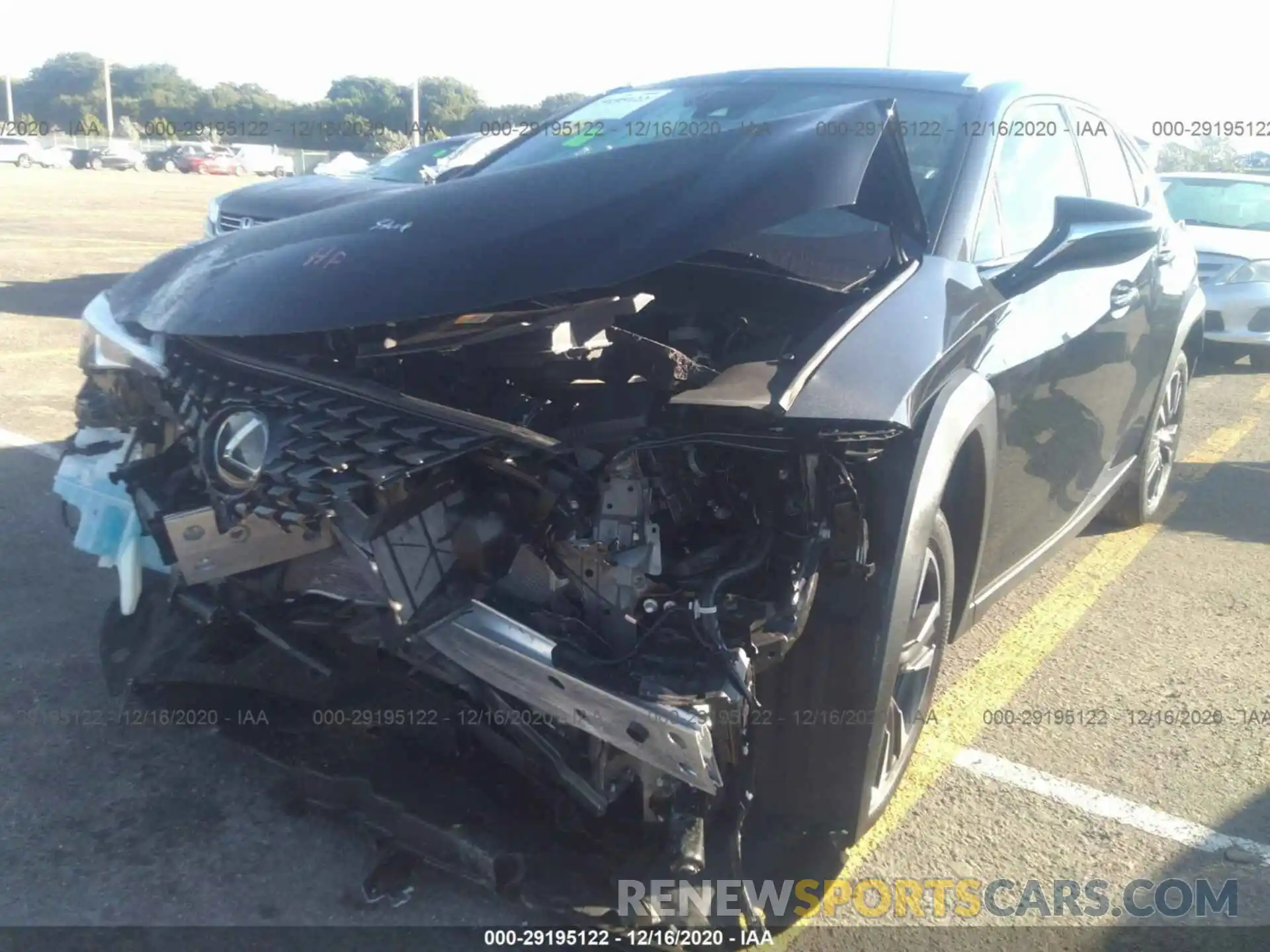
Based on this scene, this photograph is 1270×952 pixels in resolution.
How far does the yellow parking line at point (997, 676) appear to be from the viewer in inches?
116

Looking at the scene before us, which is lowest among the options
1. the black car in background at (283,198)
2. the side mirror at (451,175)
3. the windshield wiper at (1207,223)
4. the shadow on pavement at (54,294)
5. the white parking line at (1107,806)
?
the white parking line at (1107,806)

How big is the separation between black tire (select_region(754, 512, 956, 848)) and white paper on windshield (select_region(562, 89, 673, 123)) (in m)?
2.27

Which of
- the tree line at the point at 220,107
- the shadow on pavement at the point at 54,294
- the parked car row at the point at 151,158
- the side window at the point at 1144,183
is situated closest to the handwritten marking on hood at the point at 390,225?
the side window at the point at 1144,183

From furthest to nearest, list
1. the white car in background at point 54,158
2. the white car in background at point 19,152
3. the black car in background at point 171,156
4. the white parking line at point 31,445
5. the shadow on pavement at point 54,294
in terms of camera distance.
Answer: the white car in background at point 54,158 → the black car in background at point 171,156 → the white car in background at point 19,152 → the shadow on pavement at point 54,294 → the white parking line at point 31,445

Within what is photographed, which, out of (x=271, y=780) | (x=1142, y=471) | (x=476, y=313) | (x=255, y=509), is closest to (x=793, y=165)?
(x=476, y=313)

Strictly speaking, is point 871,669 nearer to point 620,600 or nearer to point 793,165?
point 620,600

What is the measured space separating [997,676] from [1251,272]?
23.1ft

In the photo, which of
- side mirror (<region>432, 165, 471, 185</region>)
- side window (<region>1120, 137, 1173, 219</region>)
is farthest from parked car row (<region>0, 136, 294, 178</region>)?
side window (<region>1120, 137, 1173, 219</region>)

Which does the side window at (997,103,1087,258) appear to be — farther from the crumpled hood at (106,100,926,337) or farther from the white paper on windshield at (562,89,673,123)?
the white paper on windshield at (562,89,673,123)

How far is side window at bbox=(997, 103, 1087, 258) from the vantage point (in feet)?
10.6

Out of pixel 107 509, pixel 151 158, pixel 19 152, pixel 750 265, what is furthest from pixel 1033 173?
pixel 19 152

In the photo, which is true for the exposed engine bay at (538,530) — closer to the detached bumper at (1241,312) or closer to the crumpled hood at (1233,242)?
the detached bumper at (1241,312)

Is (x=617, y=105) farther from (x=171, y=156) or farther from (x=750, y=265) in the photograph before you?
(x=171, y=156)

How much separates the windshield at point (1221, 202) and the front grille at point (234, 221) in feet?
26.3
